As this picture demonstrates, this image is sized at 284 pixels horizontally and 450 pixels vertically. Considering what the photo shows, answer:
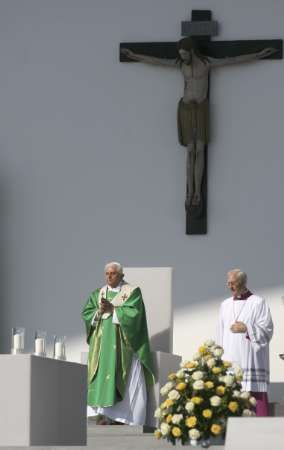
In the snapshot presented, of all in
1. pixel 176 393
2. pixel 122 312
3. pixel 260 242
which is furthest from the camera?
pixel 260 242

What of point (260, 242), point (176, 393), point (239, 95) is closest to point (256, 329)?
point (260, 242)

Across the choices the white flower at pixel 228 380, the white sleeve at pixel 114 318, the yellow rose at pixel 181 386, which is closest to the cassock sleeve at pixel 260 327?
the white sleeve at pixel 114 318

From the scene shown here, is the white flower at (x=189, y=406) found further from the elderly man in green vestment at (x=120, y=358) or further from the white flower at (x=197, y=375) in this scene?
the elderly man in green vestment at (x=120, y=358)

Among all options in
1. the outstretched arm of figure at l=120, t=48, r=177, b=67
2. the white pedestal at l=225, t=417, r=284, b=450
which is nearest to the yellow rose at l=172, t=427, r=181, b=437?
the white pedestal at l=225, t=417, r=284, b=450

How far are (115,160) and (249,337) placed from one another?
333 cm

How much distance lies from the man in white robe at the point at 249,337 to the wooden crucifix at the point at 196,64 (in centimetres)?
239

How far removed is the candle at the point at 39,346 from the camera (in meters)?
8.31

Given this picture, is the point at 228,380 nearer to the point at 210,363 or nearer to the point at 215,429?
the point at 210,363

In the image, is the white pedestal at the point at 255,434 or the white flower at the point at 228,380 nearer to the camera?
the white pedestal at the point at 255,434

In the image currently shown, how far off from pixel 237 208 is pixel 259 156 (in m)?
0.55

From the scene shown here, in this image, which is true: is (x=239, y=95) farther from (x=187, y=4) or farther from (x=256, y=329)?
(x=256, y=329)

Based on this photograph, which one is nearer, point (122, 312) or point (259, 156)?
point (122, 312)

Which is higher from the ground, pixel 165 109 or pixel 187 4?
pixel 187 4

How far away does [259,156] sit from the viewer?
14430 millimetres
